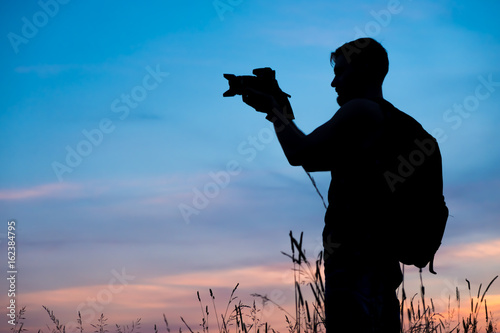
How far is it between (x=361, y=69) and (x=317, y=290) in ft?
4.31

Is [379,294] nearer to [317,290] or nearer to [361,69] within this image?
[317,290]

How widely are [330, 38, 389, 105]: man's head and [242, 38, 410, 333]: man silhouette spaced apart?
6.8 inches

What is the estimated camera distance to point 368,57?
306cm

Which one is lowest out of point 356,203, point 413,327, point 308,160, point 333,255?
point 413,327

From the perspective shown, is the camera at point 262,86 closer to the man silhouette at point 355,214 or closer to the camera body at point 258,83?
the camera body at point 258,83

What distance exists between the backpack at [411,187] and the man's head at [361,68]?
0.50 feet

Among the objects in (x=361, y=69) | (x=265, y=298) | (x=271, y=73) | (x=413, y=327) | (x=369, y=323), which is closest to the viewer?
(x=369, y=323)

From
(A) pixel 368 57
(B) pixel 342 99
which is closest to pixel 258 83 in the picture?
(B) pixel 342 99

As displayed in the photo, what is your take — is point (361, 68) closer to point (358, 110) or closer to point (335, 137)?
point (358, 110)

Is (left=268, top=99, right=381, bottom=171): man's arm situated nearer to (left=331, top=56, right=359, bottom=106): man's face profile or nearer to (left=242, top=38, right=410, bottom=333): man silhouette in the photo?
(left=242, top=38, right=410, bottom=333): man silhouette

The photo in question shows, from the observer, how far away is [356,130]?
9.33 ft

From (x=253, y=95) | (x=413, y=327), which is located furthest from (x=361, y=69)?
(x=413, y=327)

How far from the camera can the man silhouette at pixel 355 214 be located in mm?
2807

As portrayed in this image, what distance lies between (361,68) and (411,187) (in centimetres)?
70
